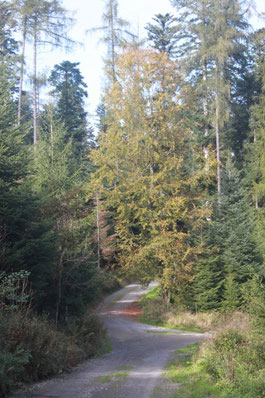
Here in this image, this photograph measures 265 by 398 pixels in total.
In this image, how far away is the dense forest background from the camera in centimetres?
1372

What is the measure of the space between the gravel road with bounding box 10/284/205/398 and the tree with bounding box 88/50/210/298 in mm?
3991

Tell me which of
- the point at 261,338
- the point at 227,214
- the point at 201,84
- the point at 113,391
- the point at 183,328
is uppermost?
the point at 201,84

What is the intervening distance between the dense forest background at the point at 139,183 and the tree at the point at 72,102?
10825 mm

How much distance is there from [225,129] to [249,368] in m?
27.8

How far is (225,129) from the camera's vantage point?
3350 centimetres

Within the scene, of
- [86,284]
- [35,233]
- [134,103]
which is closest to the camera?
[35,233]

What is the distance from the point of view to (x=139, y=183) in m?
22.0

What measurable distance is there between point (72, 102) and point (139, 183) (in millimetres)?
22945

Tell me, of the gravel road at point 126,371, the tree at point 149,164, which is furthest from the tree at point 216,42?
the gravel road at point 126,371

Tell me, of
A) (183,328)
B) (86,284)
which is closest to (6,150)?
(86,284)

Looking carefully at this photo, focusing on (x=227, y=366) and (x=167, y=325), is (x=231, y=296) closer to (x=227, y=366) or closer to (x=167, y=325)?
(x=167, y=325)

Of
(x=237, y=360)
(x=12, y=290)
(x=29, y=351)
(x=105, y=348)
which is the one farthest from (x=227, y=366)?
(x=105, y=348)

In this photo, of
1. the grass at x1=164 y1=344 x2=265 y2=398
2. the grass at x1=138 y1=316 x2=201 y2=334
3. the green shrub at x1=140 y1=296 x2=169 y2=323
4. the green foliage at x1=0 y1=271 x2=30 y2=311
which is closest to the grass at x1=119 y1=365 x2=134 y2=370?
the grass at x1=164 y1=344 x2=265 y2=398

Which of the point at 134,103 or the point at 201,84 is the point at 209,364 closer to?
the point at 134,103
